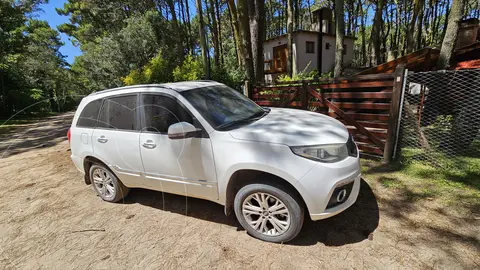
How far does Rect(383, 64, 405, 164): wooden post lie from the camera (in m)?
4.02

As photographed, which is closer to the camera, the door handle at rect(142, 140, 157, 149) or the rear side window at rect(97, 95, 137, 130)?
the door handle at rect(142, 140, 157, 149)

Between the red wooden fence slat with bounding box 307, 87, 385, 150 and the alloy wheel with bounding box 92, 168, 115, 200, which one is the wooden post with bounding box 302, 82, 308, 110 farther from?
the alloy wheel with bounding box 92, 168, 115, 200

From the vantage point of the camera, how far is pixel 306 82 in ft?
18.0

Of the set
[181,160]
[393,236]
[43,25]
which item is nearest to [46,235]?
[181,160]

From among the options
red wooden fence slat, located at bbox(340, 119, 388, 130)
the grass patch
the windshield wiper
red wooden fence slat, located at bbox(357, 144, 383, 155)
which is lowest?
the grass patch

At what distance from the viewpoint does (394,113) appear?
4156 millimetres

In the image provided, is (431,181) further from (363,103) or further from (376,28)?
(376,28)

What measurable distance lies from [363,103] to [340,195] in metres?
2.86

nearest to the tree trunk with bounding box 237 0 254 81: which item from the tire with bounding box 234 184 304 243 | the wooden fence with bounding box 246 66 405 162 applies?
the wooden fence with bounding box 246 66 405 162

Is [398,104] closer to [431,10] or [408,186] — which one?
[408,186]

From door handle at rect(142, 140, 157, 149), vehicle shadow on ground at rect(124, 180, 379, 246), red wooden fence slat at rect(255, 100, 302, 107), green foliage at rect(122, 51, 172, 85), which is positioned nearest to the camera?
vehicle shadow on ground at rect(124, 180, 379, 246)

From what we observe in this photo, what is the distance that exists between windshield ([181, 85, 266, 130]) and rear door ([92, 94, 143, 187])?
86 cm

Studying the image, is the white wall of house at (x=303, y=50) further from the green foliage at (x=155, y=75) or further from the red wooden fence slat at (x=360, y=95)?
the red wooden fence slat at (x=360, y=95)

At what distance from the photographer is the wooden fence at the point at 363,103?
4211mm
